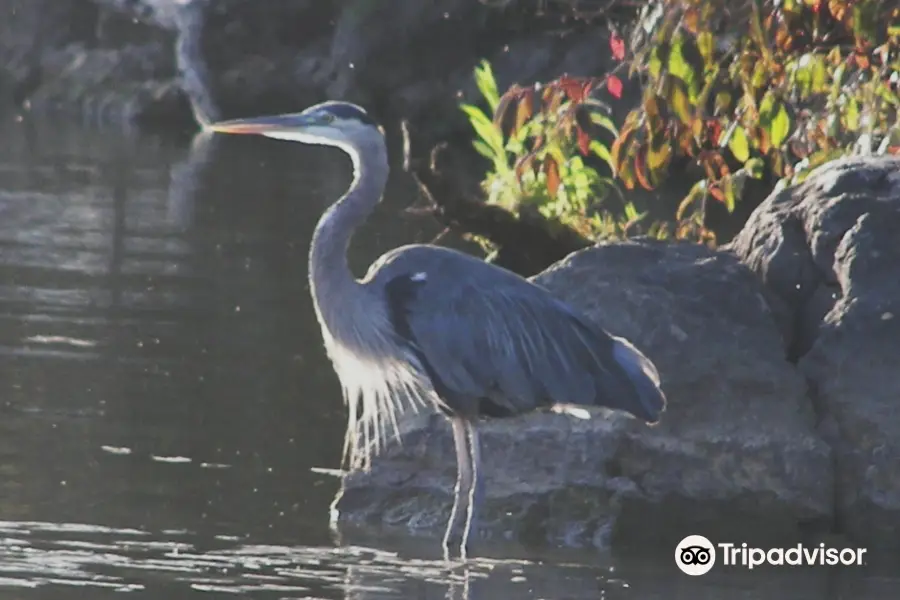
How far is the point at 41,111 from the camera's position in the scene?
1359 inches

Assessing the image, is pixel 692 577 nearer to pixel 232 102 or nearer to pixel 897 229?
pixel 897 229

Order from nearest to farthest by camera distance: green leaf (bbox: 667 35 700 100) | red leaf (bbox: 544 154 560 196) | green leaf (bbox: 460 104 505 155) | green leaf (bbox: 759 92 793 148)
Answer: green leaf (bbox: 667 35 700 100)
green leaf (bbox: 759 92 793 148)
red leaf (bbox: 544 154 560 196)
green leaf (bbox: 460 104 505 155)

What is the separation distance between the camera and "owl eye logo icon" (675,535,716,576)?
780 centimetres

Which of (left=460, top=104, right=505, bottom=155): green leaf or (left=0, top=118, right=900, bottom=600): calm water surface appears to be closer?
(left=0, top=118, right=900, bottom=600): calm water surface

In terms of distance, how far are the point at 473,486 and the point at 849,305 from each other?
192 centimetres

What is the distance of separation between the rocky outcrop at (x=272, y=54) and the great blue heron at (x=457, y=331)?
2138 cm

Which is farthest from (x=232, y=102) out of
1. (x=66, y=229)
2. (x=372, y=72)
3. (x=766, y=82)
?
(x=766, y=82)

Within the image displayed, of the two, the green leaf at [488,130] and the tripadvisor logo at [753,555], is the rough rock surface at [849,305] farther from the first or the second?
the green leaf at [488,130]

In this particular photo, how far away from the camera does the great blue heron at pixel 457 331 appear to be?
8086 mm

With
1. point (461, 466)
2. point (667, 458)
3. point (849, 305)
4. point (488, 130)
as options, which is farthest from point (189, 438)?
point (488, 130)

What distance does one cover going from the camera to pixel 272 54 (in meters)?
35.5

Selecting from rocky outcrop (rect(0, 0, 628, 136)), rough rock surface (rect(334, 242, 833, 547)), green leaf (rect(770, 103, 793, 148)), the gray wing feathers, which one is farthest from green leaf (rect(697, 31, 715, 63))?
rocky outcrop (rect(0, 0, 628, 136))

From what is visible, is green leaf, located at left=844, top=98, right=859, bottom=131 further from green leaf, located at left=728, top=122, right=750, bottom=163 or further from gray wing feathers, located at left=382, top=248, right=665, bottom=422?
gray wing feathers, located at left=382, top=248, right=665, bottom=422

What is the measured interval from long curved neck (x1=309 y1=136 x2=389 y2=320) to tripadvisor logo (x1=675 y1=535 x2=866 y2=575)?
1.76m
